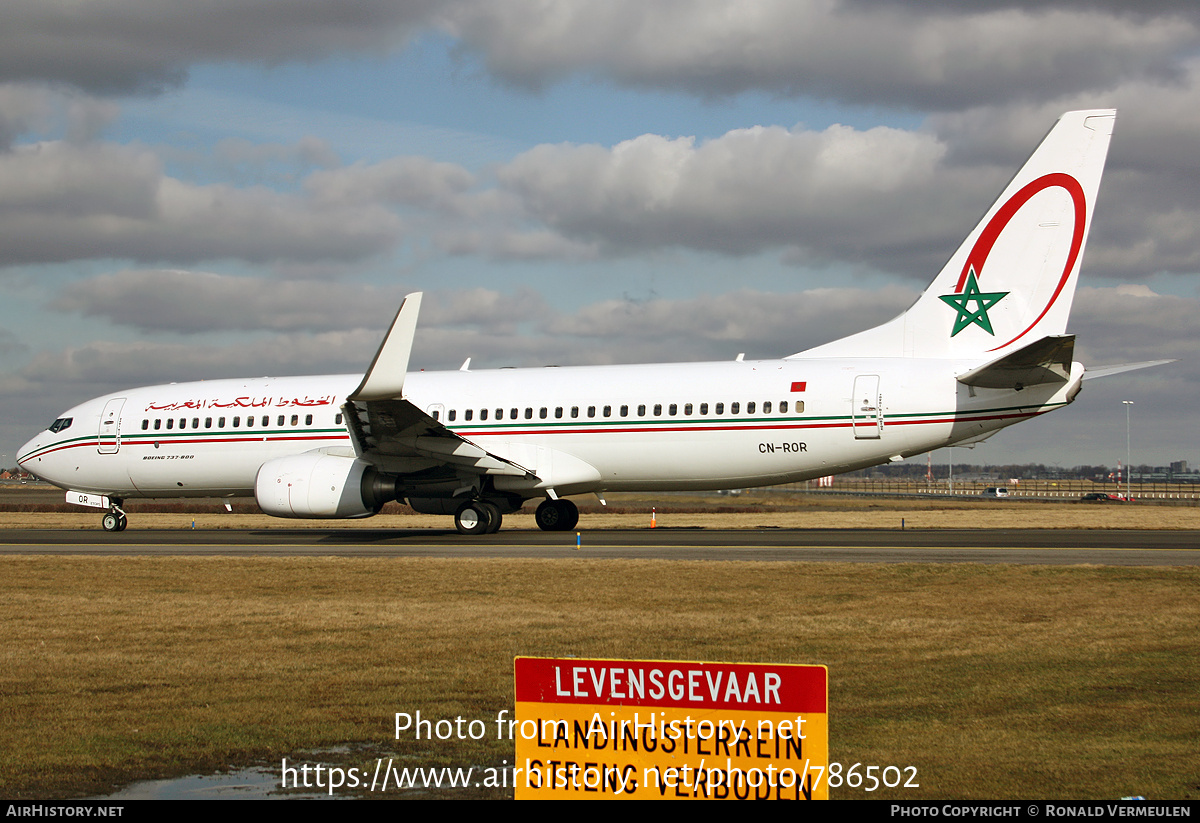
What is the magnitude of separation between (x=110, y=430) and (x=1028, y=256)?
2574 cm

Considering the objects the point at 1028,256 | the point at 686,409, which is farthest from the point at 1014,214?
the point at 686,409

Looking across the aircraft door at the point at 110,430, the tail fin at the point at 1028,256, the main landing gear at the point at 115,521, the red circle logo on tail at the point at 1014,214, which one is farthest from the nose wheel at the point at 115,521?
the red circle logo on tail at the point at 1014,214

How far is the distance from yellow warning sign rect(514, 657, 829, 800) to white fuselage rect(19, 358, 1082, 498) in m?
21.1

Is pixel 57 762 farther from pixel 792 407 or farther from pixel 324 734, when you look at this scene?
pixel 792 407

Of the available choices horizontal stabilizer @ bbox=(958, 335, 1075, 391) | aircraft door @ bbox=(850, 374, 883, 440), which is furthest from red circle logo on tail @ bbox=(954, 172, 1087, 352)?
aircraft door @ bbox=(850, 374, 883, 440)

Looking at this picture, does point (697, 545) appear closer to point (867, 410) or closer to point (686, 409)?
point (686, 409)

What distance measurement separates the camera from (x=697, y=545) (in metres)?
21.8

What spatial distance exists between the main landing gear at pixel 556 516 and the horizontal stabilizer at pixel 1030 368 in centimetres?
1128

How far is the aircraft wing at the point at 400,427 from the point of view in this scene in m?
22.6

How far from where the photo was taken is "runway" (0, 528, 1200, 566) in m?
18.7

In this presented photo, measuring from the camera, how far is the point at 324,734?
727cm

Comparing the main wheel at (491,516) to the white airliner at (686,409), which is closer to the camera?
the white airliner at (686,409)

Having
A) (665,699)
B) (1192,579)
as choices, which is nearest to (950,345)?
(1192,579)

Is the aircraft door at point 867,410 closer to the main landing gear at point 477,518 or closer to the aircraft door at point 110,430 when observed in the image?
the main landing gear at point 477,518
